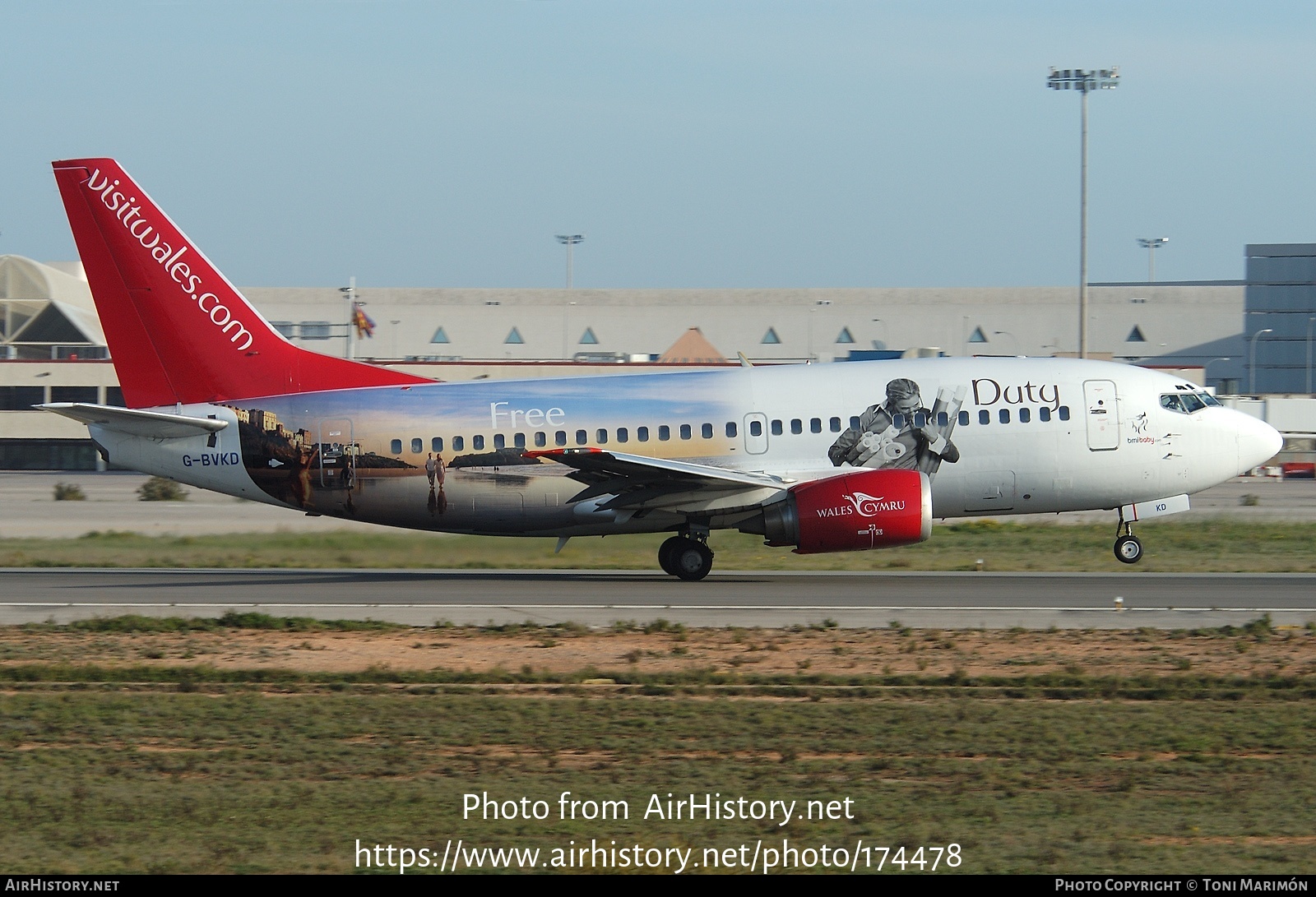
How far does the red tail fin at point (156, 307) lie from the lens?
84.3 feet

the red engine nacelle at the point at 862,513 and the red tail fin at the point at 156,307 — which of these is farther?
the red tail fin at the point at 156,307

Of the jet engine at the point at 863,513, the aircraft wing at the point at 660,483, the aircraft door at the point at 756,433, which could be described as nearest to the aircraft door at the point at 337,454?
the aircraft wing at the point at 660,483

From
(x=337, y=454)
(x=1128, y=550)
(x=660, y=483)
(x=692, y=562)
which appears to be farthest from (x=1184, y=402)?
(x=337, y=454)

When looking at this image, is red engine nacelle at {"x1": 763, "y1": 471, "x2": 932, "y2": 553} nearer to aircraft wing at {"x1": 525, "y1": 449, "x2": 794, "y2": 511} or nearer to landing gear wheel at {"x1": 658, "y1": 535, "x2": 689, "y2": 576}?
aircraft wing at {"x1": 525, "y1": 449, "x2": 794, "y2": 511}

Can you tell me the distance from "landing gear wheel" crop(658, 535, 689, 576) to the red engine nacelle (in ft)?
8.20

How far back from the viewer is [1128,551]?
25.8m

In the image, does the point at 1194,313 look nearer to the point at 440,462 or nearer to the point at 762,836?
the point at 440,462

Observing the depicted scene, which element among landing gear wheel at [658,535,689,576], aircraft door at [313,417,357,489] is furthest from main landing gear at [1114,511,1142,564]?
aircraft door at [313,417,357,489]

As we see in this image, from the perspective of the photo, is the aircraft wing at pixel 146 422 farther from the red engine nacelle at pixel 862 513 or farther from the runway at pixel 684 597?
the red engine nacelle at pixel 862 513

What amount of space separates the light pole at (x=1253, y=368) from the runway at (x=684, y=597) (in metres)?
77.3

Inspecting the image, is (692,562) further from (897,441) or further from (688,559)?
(897,441)

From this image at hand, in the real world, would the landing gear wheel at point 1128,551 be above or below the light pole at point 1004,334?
below
